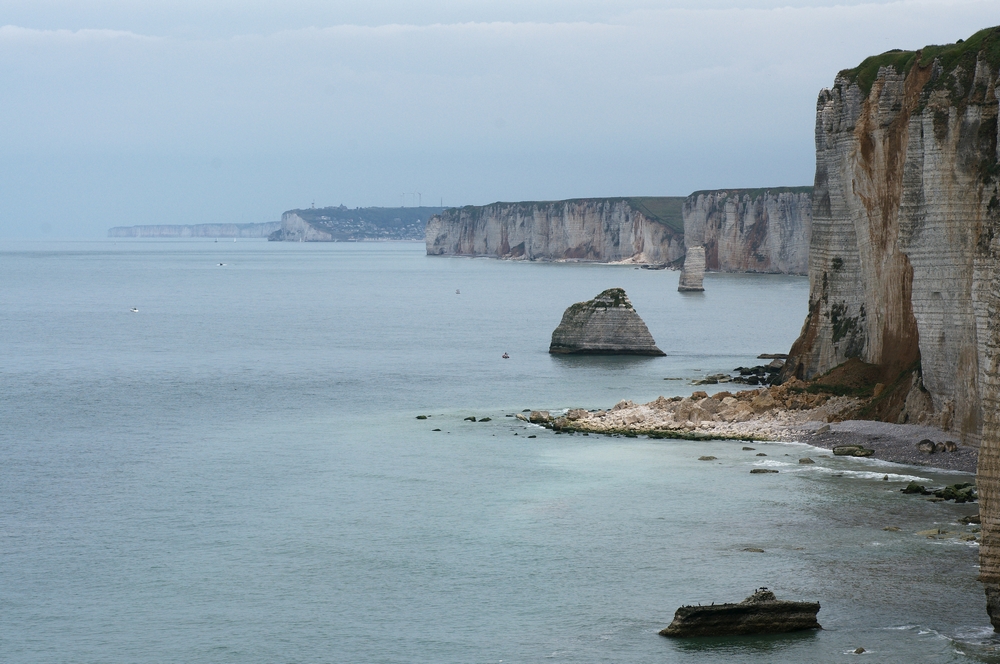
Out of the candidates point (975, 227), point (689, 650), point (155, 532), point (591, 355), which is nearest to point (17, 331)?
point (591, 355)

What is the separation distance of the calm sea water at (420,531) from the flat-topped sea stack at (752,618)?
296mm

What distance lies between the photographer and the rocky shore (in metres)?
39.8

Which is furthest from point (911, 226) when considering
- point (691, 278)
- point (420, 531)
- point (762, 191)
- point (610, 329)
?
point (762, 191)

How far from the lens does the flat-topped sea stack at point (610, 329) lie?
72.4 meters

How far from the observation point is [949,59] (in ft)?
138

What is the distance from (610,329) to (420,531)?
42.1 metres

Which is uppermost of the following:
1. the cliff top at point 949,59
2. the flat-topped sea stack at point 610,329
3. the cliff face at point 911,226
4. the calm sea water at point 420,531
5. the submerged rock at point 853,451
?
the cliff top at point 949,59

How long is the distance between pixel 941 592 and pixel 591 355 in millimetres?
48073

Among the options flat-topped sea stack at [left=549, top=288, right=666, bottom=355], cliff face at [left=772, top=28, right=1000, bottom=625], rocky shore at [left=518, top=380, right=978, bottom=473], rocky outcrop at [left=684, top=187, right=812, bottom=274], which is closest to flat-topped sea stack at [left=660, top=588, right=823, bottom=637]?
cliff face at [left=772, top=28, right=1000, bottom=625]

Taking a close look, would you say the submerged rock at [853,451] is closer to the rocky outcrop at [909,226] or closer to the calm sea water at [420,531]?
the calm sea water at [420,531]

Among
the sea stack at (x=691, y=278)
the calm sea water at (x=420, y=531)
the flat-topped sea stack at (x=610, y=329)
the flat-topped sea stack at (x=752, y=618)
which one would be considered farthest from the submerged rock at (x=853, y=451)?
the sea stack at (x=691, y=278)

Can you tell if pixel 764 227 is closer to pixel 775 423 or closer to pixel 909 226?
pixel 775 423

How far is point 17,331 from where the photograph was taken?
96.1 m

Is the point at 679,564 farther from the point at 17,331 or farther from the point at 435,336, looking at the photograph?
the point at 17,331
